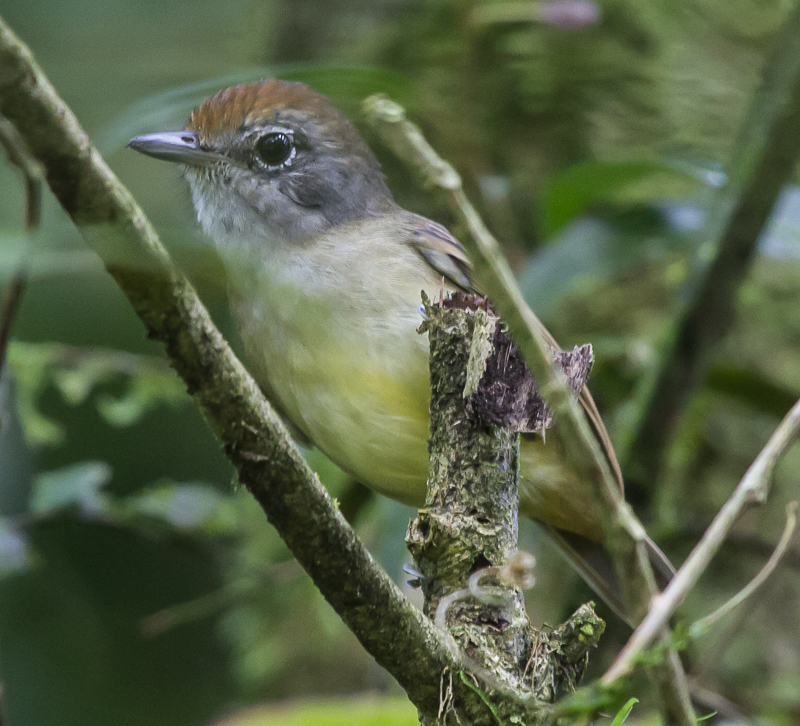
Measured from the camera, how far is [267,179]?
2332mm

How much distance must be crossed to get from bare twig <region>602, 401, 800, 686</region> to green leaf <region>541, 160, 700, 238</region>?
2.16 m

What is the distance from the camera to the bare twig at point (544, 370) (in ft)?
2.86

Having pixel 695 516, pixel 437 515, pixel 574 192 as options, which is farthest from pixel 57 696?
pixel 437 515

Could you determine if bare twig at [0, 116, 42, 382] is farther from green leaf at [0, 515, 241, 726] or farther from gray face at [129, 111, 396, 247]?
green leaf at [0, 515, 241, 726]

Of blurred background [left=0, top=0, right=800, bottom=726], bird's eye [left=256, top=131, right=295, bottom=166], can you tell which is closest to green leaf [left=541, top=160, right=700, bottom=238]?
blurred background [left=0, top=0, right=800, bottom=726]

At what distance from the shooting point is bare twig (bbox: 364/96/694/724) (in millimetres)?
873

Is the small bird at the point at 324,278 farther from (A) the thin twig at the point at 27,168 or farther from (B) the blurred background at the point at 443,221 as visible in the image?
(A) the thin twig at the point at 27,168

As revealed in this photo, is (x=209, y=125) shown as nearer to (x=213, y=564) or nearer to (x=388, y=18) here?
(x=388, y=18)

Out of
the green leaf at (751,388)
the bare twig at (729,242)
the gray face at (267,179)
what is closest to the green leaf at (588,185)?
the bare twig at (729,242)

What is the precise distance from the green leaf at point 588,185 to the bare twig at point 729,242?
0.80ft

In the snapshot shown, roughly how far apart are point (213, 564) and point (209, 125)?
10.4ft

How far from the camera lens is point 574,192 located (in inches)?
127

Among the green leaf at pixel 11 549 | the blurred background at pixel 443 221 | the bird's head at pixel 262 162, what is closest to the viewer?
the bird's head at pixel 262 162

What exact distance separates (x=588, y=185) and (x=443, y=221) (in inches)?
40.7
